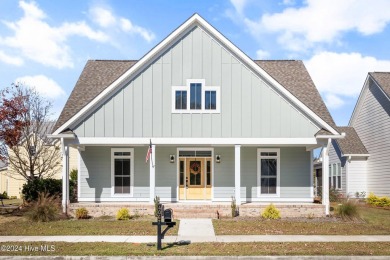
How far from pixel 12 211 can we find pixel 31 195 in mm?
1574

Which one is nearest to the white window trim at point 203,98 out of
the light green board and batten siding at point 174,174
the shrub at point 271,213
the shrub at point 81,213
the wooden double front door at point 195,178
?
the light green board and batten siding at point 174,174

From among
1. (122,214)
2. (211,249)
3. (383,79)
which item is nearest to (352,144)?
(383,79)

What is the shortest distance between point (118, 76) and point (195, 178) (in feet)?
21.8

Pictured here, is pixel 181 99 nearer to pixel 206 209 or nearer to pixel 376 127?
pixel 206 209

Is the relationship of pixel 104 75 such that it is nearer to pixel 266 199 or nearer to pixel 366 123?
pixel 266 199

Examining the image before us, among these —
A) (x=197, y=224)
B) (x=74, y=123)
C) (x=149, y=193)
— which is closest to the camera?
(x=197, y=224)

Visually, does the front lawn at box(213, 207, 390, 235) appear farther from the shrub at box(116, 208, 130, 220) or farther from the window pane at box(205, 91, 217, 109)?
the window pane at box(205, 91, 217, 109)

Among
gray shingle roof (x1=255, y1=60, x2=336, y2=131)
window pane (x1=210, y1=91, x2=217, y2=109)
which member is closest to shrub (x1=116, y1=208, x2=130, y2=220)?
window pane (x1=210, y1=91, x2=217, y2=109)

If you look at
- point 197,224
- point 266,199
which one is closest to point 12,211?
point 197,224

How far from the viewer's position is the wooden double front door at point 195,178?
22.6 m

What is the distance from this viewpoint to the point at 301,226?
17234 mm

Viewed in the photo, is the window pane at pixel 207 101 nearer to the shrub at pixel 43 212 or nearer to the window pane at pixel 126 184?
the window pane at pixel 126 184

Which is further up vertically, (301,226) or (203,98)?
(203,98)

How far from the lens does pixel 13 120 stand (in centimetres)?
2325
